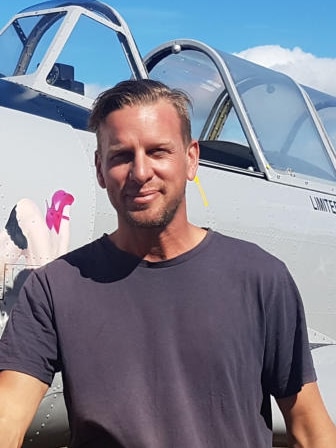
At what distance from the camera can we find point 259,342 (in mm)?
1819

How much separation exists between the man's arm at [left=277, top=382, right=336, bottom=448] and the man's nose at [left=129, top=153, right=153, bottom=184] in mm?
676

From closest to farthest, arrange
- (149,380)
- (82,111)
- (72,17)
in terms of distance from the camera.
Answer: (149,380)
(82,111)
(72,17)

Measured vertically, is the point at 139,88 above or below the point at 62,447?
above

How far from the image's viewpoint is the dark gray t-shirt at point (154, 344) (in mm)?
1713

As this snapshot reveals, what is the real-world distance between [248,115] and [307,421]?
338 cm

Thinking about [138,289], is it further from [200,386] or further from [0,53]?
[0,53]

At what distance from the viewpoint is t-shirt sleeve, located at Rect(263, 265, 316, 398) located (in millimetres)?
1842

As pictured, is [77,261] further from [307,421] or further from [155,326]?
[307,421]

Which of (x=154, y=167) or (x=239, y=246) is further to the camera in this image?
(x=239, y=246)

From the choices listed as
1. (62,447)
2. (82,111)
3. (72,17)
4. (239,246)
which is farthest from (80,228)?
(72,17)

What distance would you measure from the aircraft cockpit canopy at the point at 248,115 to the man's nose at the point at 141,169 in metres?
2.93

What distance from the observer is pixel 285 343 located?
1860 mm

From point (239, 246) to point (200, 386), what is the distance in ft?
1.28

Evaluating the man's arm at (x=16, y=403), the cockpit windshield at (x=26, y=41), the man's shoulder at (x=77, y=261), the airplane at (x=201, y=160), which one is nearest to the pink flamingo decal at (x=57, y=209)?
the airplane at (x=201, y=160)
